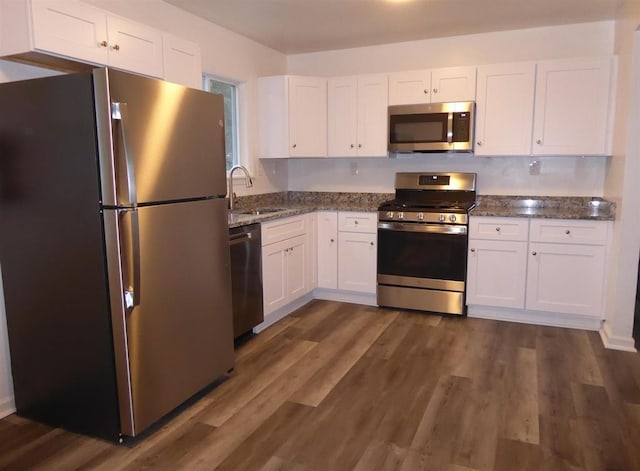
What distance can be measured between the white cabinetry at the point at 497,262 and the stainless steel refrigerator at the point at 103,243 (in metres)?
2.32

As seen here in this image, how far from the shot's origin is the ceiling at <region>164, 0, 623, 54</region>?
134 inches

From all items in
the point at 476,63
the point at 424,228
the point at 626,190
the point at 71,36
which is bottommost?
the point at 424,228

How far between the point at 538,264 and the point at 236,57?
3023 mm

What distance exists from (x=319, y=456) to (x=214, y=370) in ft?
2.82

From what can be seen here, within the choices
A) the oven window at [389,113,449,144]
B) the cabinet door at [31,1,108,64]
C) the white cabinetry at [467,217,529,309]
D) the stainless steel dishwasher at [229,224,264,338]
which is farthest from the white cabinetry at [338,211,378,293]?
the cabinet door at [31,1,108,64]

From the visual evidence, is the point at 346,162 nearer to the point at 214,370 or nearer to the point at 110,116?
the point at 214,370

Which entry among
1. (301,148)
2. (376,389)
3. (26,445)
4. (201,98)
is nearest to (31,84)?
Result: (201,98)

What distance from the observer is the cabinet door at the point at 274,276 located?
3.64 metres

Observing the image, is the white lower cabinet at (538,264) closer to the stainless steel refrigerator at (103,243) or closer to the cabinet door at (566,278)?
the cabinet door at (566,278)

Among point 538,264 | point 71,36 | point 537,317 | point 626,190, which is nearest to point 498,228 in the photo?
point 538,264

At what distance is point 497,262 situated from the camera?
3.87 metres

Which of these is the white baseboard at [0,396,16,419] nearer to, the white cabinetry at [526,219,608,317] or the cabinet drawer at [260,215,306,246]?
the cabinet drawer at [260,215,306,246]

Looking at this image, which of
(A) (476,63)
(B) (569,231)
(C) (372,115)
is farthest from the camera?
(C) (372,115)

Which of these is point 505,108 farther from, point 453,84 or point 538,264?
point 538,264
